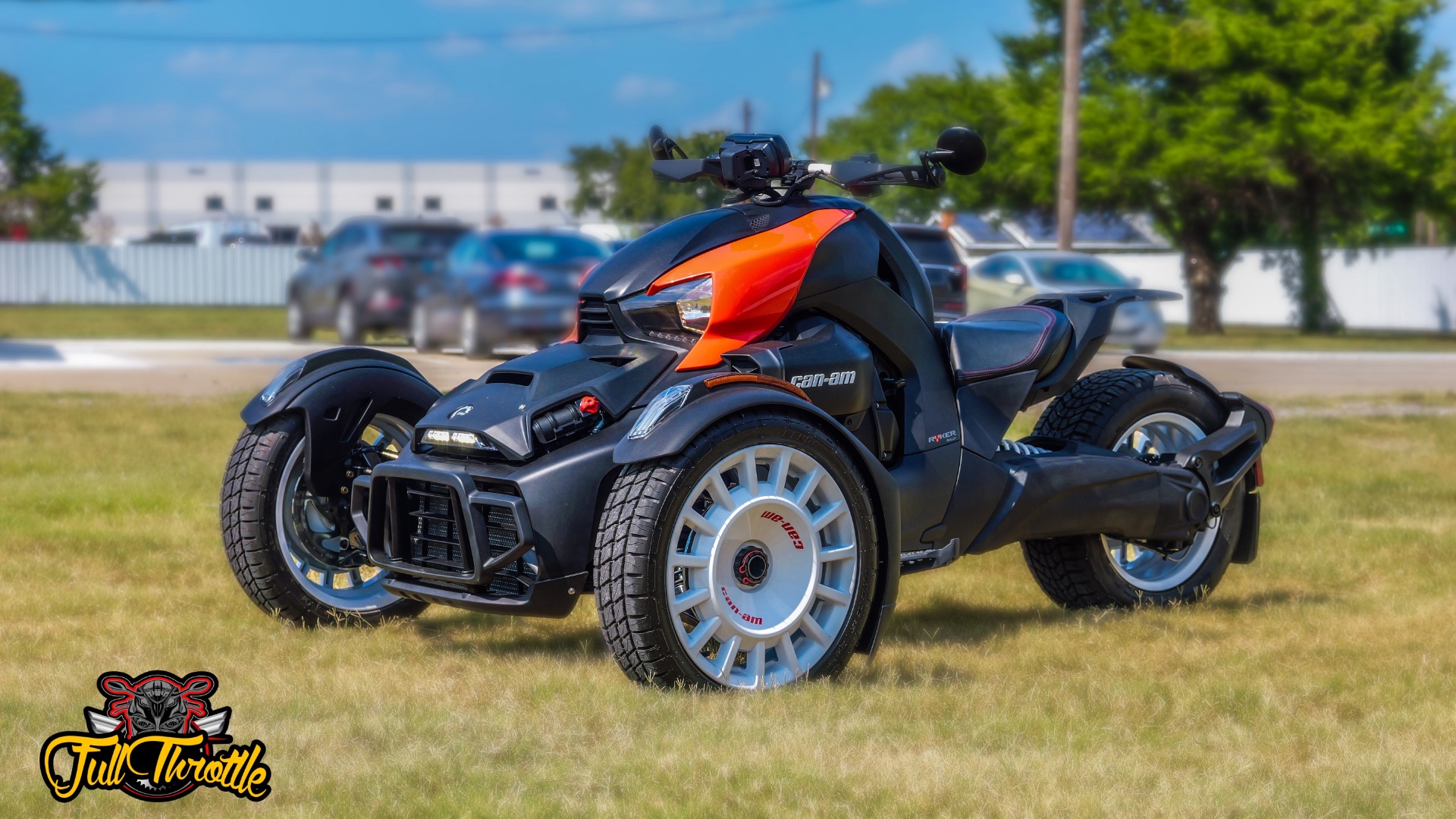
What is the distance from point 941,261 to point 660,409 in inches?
596

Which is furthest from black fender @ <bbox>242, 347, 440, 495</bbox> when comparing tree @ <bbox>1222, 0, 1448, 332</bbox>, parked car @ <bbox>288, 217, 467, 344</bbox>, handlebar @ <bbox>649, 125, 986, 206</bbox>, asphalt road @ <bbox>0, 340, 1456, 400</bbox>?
tree @ <bbox>1222, 0, 1448, 332</bbox>

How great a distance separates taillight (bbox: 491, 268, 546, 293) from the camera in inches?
270

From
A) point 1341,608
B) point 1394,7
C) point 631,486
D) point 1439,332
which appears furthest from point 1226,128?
point 631,486

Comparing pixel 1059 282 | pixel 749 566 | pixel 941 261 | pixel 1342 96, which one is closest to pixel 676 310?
pixel 749 566

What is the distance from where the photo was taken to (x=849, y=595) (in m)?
4.89

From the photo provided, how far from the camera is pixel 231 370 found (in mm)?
17875

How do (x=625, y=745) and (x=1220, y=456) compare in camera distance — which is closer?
(x=625, y=745)

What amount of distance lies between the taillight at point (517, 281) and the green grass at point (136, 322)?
10.1 metres

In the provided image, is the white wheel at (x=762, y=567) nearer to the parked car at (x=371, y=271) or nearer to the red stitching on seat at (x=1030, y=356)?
the red stitching on seat at (x=1030, y=356)

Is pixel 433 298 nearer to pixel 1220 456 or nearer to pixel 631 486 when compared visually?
pixel 631 486

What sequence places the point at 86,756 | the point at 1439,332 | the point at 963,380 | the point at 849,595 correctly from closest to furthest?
1. the point at 86,756
2. the point at 849,595
3. the point at 963,380
4. the point at 1439,332

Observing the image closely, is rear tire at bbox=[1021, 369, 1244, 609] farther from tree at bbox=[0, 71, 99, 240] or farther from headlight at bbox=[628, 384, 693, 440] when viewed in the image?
tree at bbox=[0, 71, 99, 240]

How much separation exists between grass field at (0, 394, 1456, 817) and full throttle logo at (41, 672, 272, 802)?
6 centimetres

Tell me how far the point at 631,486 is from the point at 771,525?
0.47 meters
